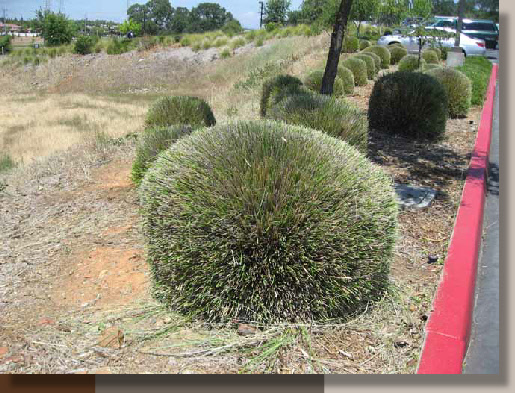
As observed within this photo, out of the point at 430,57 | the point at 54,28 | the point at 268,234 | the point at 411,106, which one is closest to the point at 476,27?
the point at 411,106

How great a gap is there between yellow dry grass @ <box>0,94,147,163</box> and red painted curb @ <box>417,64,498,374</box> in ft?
23.0

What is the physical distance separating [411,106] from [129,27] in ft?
16.9

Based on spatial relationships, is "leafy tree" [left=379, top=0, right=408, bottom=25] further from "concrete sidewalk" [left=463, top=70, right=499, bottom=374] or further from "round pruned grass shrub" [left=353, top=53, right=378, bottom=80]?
"concrete sidewalk" [left=463, top=70, right=499, bottom=374]

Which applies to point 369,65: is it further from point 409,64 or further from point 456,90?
point 456,90

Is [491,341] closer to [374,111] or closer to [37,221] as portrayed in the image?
[37,221]

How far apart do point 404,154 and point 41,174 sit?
5.25 meters

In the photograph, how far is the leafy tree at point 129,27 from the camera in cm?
518

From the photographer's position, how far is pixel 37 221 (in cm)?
552

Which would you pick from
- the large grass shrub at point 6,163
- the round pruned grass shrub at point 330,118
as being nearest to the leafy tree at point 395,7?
the round pruned grass shrub at point 330,118

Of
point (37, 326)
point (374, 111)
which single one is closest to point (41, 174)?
point (37, 326)

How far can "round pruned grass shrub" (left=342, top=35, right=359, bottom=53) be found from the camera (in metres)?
21.4

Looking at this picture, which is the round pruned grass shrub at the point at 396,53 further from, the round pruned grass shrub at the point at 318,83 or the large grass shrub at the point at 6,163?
the large grass shrub at the point at 6,163

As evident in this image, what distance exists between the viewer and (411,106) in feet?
29.0

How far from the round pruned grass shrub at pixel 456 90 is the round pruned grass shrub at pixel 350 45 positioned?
10.9 m
